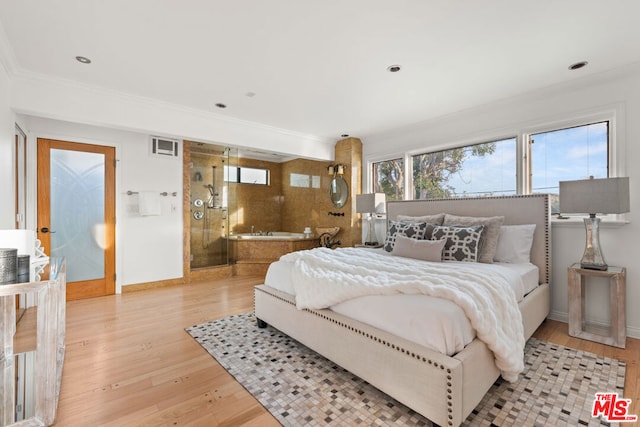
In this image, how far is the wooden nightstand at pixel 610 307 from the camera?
246 cm

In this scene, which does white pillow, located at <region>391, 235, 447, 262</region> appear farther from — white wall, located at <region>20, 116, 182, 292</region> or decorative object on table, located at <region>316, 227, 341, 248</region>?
white wall, located at <region>20, 116, 182, 292</region>

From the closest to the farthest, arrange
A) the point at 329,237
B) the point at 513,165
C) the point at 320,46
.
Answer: the point at 320,46 → the point at 513,165 → the point at 329,237

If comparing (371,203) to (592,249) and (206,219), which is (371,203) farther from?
(206,219)

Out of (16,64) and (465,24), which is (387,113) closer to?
(465,24)

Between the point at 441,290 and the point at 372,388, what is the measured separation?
0.80 m

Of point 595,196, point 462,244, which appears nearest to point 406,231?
point 462,244

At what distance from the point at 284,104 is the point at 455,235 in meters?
2.50

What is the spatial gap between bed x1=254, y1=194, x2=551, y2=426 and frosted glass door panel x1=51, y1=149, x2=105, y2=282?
2.74 m

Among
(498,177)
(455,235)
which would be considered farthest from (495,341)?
(498,177)

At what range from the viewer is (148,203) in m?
4.30

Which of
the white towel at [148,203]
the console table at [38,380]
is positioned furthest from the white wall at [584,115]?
the white towel at [148,203]

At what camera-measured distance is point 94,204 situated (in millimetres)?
4008

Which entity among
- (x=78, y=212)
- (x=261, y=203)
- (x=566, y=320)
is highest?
(x=261, y=203)

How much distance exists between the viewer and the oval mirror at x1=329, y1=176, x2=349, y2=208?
17.4 ft
